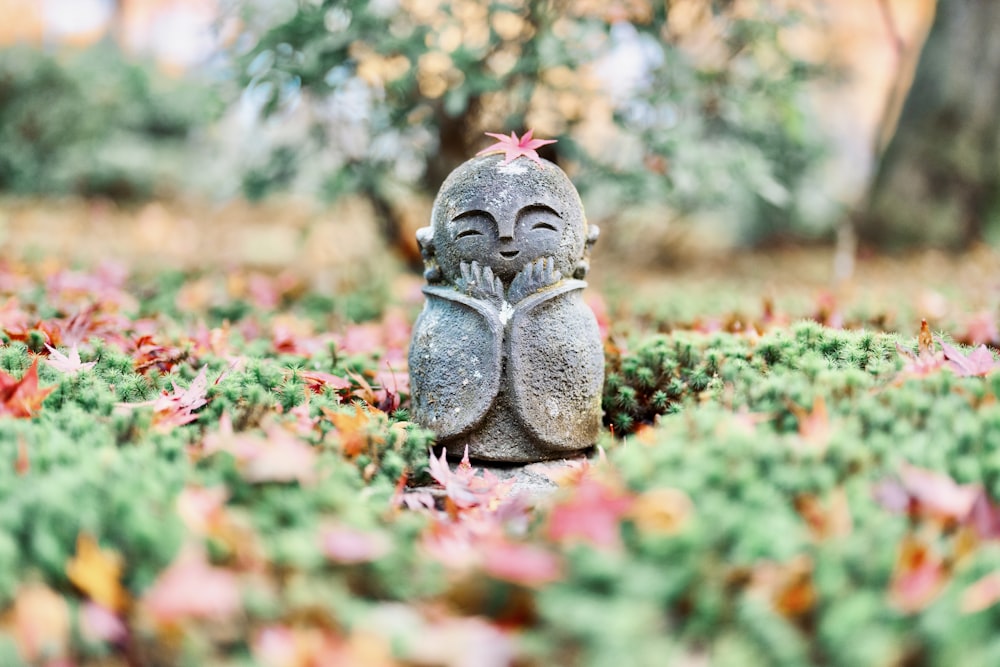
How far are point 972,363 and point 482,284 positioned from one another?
1.96 metres

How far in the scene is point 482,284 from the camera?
3.23 metres

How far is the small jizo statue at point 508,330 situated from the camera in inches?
125

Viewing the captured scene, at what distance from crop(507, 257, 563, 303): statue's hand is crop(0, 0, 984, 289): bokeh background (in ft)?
8.61

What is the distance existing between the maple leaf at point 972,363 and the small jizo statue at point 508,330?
1400mm

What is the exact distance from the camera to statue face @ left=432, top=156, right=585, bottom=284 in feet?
10.6

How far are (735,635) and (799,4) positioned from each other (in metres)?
7.46

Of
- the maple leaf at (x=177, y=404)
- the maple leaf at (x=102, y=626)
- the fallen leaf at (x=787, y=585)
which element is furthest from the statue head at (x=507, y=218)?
the maple leaf at (x=102, y=626)

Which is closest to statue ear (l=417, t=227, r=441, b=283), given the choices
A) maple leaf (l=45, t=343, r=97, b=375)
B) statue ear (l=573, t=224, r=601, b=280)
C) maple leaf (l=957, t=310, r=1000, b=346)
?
statue ear (l=573, t=224, r=601, b=280)

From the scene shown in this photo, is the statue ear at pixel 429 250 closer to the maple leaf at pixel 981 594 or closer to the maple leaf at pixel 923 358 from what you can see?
the maple leaf at pixel 923 358

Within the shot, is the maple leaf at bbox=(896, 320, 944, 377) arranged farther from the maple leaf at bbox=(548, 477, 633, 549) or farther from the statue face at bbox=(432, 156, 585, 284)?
the maple leaf at bbox=(548, 477, 633, 549)

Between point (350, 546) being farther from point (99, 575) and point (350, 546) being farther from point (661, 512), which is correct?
point (661, 512)

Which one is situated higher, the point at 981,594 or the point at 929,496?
the point at 929,496

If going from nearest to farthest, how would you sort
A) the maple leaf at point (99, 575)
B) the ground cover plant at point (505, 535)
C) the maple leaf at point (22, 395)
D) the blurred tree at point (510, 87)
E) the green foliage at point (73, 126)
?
the ground cover plant at point (505, 535) → the maple leaf at point (99, 575) → the maple leaf at point (22, 395) → the blurred tree at point (510, 87) → the green foliage at point (73, 126)

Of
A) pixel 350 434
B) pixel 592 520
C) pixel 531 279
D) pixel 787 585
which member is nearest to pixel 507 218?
pixel 531 279
